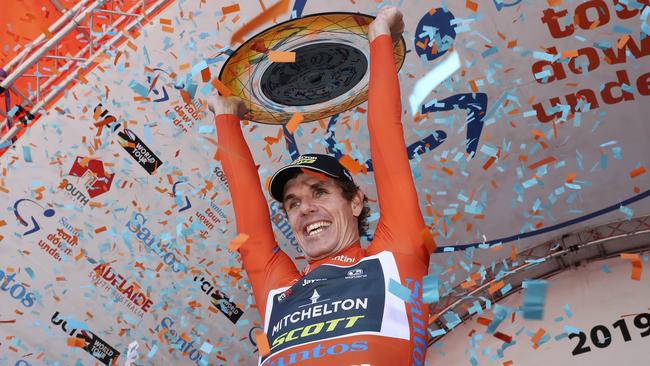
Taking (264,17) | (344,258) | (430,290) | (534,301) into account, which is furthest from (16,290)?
(534,301)

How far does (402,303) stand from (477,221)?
281cm

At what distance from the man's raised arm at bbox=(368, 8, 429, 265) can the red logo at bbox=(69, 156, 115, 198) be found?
2.56 m

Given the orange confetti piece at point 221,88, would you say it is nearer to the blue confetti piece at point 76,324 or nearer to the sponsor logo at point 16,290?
the sponsor logo at point 16,290

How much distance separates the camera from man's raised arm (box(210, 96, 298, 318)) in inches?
117

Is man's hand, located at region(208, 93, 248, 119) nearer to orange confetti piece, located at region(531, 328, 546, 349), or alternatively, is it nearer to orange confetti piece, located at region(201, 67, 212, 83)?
orange confetti piece, located at region(201, 67, 212, 83)

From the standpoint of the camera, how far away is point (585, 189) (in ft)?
17.0

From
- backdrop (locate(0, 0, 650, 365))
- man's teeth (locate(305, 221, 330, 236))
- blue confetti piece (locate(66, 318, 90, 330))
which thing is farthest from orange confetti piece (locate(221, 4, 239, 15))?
blue confetti piece (locate(66, 318, 90, 330))

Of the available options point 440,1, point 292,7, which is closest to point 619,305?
point 440,1

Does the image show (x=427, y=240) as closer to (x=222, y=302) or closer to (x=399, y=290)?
(x=399, y=290)

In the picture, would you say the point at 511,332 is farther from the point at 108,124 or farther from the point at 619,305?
the point at 108,124

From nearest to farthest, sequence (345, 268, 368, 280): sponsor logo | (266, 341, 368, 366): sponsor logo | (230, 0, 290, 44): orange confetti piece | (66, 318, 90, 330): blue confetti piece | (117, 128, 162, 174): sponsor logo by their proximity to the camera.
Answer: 1. (266, 341, 368, 366): sponsor logo
2. (345, 268, 368, 280): sponsor logo
3. (230, 0, 290, 44): orange confetti piece
4. (117, 128, 162, 174): sponsor logo
5. (66, 318, 90, 330): blue confetti piece

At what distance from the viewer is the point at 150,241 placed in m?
5.00

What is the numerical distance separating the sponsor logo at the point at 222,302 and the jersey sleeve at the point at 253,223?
2289 mm

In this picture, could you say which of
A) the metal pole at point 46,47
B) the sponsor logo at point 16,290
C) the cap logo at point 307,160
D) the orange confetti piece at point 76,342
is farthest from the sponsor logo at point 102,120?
the cap logo at point 307,160
